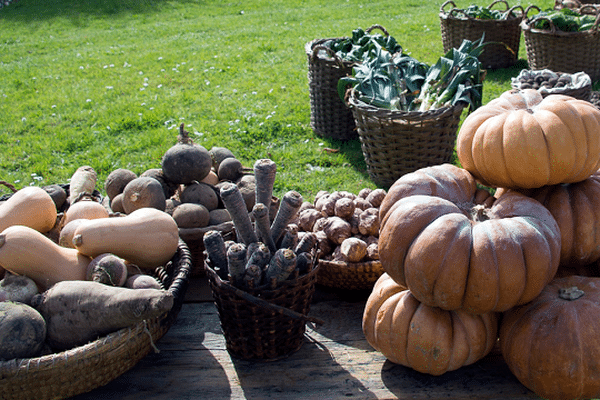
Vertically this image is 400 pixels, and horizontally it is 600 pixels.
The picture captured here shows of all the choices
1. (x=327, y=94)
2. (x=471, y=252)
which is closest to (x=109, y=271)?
(x=471, y=252)

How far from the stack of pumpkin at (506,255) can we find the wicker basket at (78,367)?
857mm

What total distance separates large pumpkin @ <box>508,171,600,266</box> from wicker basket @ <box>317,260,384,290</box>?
29.5 inches

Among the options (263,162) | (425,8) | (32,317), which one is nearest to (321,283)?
(263,162)

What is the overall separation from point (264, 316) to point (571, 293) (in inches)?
42.6

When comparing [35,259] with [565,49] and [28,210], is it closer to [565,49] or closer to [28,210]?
[28,210]

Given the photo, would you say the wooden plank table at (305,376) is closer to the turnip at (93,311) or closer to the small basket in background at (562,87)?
the turnip at (93,311)

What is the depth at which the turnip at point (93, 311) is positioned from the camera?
A: 170 cm

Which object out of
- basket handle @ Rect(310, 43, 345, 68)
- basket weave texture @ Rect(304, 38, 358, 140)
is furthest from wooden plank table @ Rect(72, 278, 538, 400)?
basket weave texture @ Rect(304, 38, 358, 140)

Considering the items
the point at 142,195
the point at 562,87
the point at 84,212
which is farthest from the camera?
the point at 562,87

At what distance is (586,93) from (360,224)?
3060 mm

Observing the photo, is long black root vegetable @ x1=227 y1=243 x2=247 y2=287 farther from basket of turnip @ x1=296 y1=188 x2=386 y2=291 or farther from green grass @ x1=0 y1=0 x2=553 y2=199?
green grass @ x1=0 y1=0 x2=553 y2=199

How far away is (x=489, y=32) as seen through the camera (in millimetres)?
6664

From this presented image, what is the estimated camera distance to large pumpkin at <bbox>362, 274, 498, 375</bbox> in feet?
5.83

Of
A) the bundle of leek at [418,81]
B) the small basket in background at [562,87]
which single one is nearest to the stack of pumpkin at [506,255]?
the bundle of leek at [418,81]
